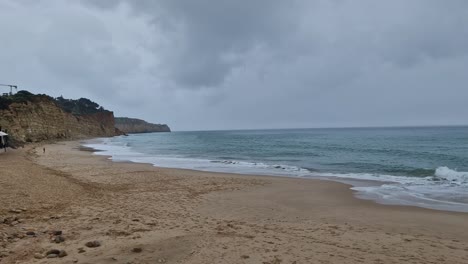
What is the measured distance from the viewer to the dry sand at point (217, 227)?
5.98 m

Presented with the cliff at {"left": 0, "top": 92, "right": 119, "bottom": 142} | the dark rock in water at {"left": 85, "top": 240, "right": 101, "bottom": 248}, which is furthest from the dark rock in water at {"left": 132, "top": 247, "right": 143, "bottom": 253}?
the cliff at {"left": 0, "top": 92, "right": 119, "bottom": 142}

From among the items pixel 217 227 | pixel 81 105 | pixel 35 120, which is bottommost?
pixel 217 227

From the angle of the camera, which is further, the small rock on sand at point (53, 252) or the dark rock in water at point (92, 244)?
the dark rock in water at point (92, 244)

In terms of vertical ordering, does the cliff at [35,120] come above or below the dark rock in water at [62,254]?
above

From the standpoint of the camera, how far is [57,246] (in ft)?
20.5

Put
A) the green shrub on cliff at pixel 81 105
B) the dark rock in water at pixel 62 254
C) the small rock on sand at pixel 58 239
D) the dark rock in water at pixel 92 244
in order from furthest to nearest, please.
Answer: the green shrub on cliff at pixel 81 105
the small rock on sand at pixel 58 239
the dark rock in water at pixel 92 244
the dark rock in water at pixel 62 254

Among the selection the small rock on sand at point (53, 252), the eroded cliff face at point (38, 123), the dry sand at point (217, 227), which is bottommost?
the dry sand at point (217, 227)

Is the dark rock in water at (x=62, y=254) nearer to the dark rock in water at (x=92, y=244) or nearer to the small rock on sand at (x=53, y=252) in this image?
the small rock on sand at (x=53, y=252)

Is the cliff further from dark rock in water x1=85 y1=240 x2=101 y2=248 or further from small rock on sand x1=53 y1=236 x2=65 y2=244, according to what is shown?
dark rock in water x1=85 y1=240 x2=101 y2=248

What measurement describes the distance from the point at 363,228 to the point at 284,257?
3.33 meters

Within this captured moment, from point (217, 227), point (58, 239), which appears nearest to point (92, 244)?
point (58, 239)

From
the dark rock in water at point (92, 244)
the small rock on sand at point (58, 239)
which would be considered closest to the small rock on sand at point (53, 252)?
the dark rock in water at point (92, 244)

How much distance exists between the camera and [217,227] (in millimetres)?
8109

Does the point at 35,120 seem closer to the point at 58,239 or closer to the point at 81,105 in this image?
the point at 58,239
